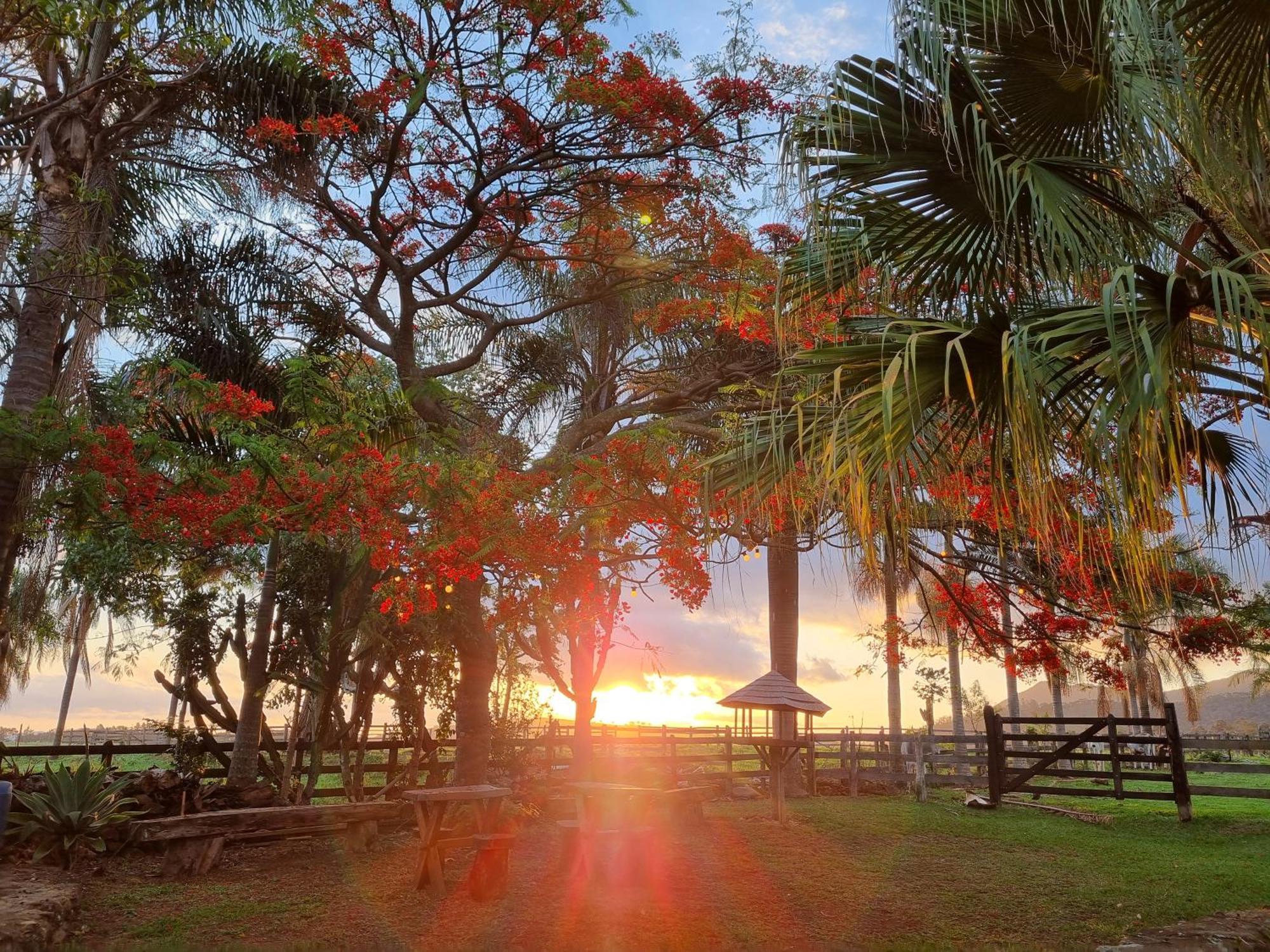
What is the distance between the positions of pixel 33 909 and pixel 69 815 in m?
3.16

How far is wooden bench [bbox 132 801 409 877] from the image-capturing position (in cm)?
809

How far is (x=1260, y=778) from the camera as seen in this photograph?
29266 millimetres

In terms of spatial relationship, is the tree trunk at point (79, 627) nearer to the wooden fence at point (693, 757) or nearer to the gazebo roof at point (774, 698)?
the wooden fence at point (693, 757)

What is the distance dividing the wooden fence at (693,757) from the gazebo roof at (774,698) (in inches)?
34.1

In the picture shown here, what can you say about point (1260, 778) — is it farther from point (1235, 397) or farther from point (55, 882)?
point (55, 882)

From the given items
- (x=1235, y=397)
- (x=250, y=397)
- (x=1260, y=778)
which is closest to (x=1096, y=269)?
(x=1235, y=397)

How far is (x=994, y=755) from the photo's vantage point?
14.5 metres

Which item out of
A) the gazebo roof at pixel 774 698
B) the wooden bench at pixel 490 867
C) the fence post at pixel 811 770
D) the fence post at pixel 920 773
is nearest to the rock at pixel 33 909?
the wooden bench at pixel 490 867

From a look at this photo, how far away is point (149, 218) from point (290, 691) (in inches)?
377

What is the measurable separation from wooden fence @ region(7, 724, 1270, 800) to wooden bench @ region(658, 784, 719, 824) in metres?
2.27

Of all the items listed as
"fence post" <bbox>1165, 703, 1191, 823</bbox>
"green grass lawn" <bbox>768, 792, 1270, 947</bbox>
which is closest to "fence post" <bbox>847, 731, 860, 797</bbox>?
"green grass lawn" <bbox>768, 792, 1270, 947</bbox>

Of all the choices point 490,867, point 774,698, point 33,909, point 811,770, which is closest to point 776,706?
point 774,698

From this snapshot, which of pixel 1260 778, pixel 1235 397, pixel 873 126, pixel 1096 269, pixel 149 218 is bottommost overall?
pixel 1260 778

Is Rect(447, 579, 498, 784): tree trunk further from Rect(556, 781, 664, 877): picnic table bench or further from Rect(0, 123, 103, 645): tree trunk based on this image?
Rect(0, 123, 103, 645): tree trunk
